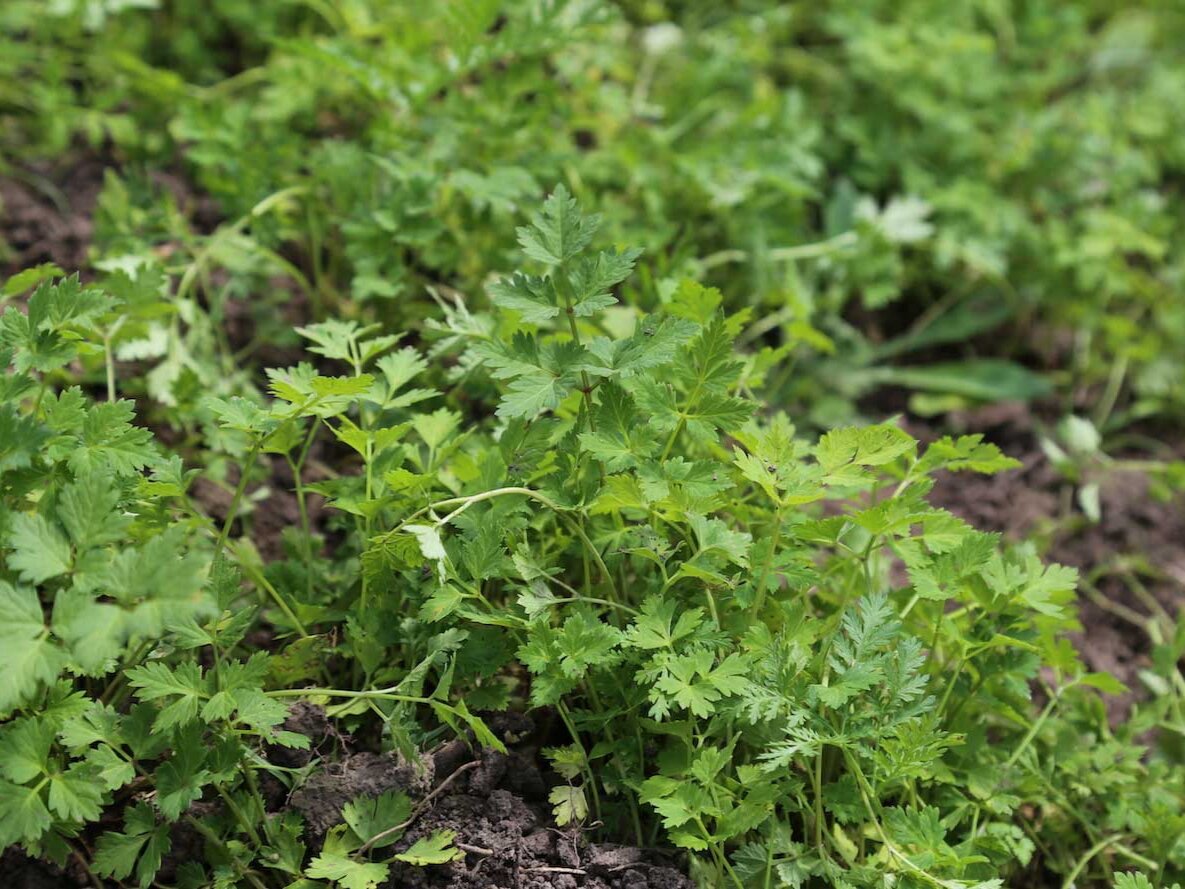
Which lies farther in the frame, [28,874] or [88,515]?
[28,874]

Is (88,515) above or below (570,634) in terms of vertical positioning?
above

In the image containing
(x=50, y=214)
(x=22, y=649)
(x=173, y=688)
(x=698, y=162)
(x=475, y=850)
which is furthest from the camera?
(x=698, y=162)

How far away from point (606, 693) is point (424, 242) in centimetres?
100

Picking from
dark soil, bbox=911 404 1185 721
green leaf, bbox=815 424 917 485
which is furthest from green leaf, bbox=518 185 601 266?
dark soil, bbox=911 404 1185 721

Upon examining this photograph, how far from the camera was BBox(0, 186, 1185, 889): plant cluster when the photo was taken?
1.42 m

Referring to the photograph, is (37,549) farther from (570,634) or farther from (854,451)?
(854,451)

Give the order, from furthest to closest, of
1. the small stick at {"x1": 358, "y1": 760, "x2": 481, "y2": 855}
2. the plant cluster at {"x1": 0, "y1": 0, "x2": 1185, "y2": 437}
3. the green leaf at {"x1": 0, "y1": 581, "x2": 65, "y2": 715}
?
the plant cluster at {"x1": 0, "y1": 0, "x2": 1185, "y2": 437} → the small stick at {"x1": 358, "y1": 760, "x2": 481, "y2": 855} → the green leaf at {"x1": 0, "y1": 581, "x2": 65, "y2": 715}

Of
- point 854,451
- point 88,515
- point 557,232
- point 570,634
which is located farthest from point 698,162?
point 88,515

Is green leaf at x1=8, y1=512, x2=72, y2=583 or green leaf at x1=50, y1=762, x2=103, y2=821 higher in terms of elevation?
green leaf at x1=8, y1=512, x2=72, y2=583

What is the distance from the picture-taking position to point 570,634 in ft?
4.88

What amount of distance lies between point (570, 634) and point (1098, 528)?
1595mm

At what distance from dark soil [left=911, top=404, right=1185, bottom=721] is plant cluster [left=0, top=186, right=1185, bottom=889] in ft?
2.02

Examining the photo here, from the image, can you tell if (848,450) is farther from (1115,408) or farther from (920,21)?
(920,21)

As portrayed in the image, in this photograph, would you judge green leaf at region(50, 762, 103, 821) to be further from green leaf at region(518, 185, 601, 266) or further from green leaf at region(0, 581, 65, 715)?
green leaf at region(518, 185, 601, 266)
